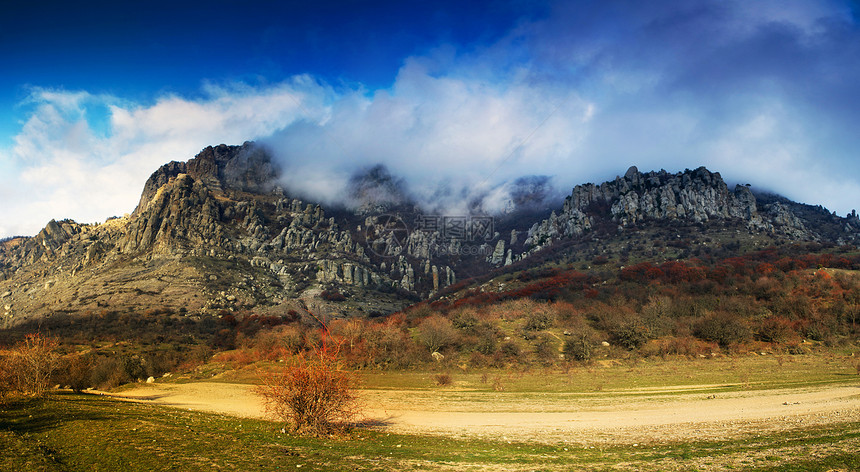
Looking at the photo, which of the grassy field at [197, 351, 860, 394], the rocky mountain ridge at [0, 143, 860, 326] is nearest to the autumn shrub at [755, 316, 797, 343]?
the grassy field at [197, 351, 860, 394]

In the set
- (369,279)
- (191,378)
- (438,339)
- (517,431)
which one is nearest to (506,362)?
(438,339)

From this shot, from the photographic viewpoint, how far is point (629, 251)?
110 meters

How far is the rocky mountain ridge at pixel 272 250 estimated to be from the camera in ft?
352

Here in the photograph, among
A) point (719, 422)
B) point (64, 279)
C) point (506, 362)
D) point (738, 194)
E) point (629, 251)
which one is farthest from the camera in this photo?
point (738, 194)

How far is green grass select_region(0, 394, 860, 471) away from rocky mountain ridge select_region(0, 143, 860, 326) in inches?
3774

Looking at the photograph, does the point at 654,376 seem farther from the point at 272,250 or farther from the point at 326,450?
the point at 272,250

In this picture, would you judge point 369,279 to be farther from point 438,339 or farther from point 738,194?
point 738,194

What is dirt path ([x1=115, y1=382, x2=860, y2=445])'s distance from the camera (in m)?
15.7

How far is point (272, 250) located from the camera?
15300 centimetres

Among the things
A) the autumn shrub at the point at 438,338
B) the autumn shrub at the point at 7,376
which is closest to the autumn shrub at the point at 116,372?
the autumn shrub at the point at 7,376

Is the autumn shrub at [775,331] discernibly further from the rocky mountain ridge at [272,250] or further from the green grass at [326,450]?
the rocky mountain ridge at [272,250]

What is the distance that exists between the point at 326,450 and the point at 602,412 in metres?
16.6

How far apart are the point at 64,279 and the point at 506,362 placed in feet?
501

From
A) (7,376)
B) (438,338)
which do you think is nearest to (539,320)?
(438,338)
